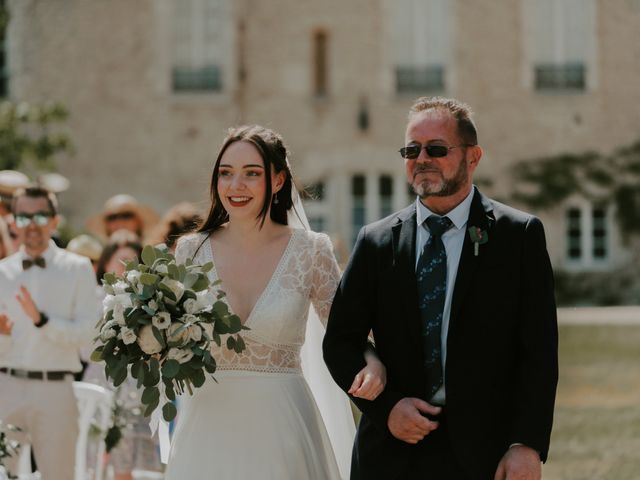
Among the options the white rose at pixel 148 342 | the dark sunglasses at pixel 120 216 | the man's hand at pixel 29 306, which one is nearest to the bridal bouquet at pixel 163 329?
the white rose at pixel 148 342

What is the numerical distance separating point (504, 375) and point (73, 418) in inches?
116

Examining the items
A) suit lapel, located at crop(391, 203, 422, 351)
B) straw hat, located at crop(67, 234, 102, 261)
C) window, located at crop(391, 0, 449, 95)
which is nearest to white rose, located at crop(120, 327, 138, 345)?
suit lapel, located at crop(391, 203, 422, 351)

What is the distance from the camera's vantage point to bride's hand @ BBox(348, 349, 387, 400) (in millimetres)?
3559

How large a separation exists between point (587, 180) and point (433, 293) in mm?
18715

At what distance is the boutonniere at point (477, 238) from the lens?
367 centimetres

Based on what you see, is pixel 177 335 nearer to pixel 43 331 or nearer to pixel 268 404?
pixel 268 404

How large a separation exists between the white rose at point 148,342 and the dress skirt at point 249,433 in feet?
1.43

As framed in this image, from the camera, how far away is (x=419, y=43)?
21828 mm

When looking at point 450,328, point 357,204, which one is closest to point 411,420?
point 450,328

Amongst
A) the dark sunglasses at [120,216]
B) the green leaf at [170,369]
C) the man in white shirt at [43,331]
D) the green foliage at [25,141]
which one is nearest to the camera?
the green leaf at [170,369]

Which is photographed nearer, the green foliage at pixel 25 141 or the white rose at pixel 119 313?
the white rose at pixel 119 313

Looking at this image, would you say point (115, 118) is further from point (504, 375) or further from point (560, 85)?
point (504, 375)

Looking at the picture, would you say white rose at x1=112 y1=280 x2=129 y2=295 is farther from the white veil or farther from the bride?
the white veil

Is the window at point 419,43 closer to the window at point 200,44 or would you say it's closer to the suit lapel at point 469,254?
the window at point 200,44
